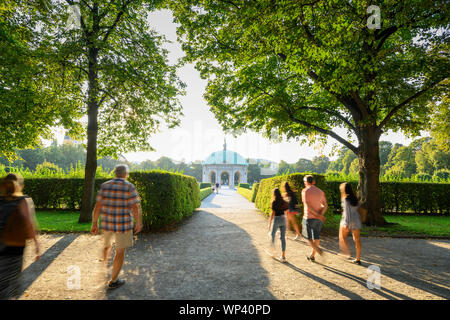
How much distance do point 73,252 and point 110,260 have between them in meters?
1.34

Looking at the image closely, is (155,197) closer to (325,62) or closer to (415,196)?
(325,62)

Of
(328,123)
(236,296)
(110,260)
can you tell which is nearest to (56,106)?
(110,260)

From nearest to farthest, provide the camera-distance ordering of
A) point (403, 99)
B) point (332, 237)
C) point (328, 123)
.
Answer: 1. point (332, 237)
2. point (403, 99)
3. point (328, 123)

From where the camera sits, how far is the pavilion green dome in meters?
70.8

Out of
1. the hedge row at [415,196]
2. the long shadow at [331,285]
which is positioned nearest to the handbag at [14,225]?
the long shadow at [331,285]

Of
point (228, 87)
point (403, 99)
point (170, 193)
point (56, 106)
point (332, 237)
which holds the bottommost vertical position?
point (332, 237)

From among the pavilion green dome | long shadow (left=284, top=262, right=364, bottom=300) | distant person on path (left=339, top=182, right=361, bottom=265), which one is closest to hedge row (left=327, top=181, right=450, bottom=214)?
distant person on path (left=339, top=182, right=361, bottom=265)

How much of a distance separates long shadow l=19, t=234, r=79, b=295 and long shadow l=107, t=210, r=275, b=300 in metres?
1.46

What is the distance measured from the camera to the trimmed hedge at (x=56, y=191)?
11706 mm

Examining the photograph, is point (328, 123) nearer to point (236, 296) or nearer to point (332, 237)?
point (332, 237)

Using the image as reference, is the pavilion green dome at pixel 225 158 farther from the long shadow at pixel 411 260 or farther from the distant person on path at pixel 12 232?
the distant person on path at pixel 12 232

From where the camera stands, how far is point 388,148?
54.8 m

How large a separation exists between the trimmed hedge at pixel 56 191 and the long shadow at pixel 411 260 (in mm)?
12289
